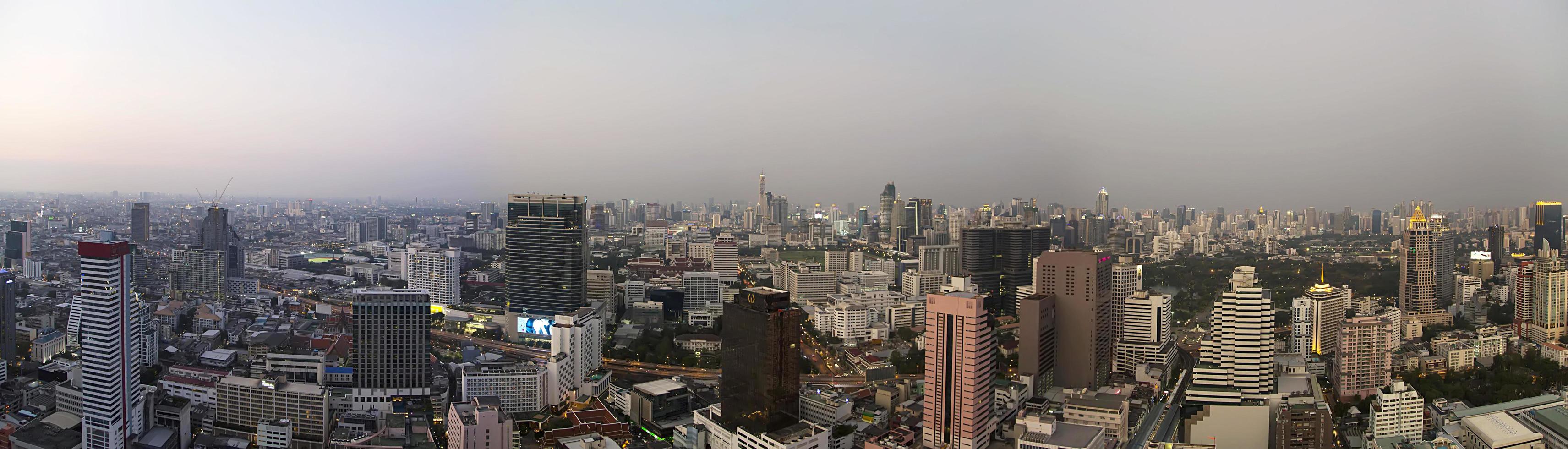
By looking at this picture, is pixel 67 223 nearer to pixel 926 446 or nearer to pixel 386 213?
pixel 386 213

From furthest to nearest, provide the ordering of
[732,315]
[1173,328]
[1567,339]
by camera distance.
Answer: [1173,328], [1567,339], [732,315]

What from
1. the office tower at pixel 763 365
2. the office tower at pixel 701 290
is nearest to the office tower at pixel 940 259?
the office tower at pixel 701 290

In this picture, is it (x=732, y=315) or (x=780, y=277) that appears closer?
(x=732, y=315)

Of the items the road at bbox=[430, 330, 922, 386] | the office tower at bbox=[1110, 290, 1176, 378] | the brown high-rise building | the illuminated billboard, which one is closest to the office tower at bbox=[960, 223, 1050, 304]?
the office tower at bbox=[1110, 290, 1176, 378]

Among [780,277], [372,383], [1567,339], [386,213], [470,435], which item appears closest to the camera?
[470,435]

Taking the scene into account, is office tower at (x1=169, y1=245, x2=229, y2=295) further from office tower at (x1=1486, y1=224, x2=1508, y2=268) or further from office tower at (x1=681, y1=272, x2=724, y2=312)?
office tower at (x1=1486, y1=224, x2=1508, y2=268)

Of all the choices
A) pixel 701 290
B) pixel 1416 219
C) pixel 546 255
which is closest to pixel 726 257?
pixel 701 290

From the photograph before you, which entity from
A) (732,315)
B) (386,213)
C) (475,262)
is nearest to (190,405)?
(732,315)

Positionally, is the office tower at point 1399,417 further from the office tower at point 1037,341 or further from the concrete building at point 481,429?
the concrete building at point 481,429
